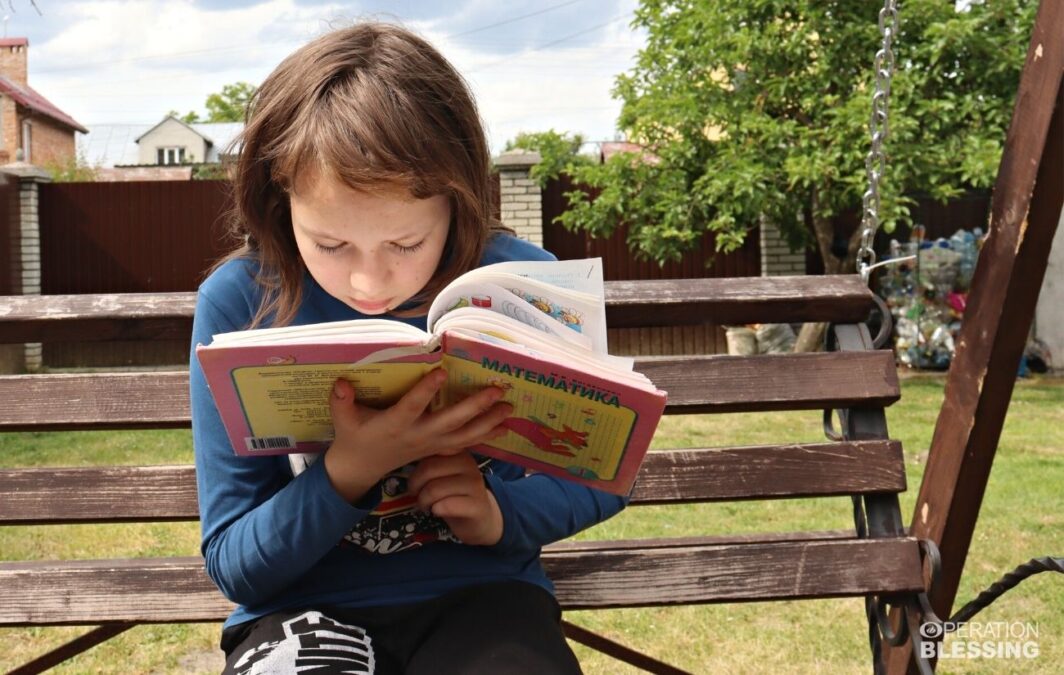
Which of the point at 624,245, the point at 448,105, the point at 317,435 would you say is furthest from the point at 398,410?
the point at 624,245

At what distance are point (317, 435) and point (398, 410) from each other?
142 millimetres

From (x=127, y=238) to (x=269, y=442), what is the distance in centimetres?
1215

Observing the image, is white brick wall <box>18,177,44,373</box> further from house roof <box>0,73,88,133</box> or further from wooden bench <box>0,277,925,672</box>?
house roof <box>0,73,88,133</box>

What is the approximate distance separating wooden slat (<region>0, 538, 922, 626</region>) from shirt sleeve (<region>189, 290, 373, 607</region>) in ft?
1.54

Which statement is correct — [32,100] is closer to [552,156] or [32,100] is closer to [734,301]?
[552,156]

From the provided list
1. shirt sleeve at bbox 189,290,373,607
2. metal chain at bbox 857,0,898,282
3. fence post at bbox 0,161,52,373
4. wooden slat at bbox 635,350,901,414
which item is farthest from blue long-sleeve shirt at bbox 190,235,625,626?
fence post at bbox 0,161,52,373

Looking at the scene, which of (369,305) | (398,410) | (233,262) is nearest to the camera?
(398,410)

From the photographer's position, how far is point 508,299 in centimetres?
124

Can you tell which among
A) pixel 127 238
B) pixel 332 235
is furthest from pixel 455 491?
pixel 127 238

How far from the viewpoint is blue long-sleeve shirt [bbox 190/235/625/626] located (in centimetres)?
130

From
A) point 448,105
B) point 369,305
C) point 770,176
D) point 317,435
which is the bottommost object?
point 317,435

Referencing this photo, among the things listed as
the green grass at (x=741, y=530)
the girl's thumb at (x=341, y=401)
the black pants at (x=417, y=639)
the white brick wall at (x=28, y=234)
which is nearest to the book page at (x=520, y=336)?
the girl's thumb at (x=341, y=401)

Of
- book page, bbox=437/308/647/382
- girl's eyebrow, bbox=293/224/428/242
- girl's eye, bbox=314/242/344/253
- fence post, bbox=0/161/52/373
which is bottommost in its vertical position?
book page, bbox=437/308/647/382

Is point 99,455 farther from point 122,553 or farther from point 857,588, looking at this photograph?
point 857,588
